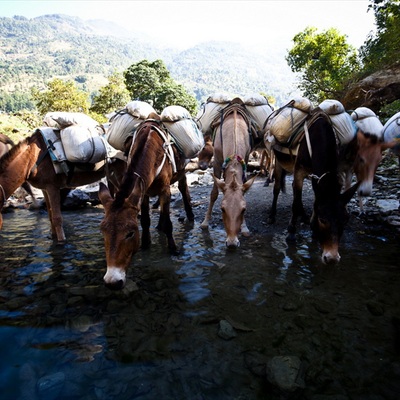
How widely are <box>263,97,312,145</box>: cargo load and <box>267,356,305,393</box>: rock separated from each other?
4171 mm

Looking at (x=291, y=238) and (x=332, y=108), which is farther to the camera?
(x=291, y=238)

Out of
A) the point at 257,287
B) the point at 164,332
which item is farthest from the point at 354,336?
the point at 164,332

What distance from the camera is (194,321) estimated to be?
332 centimetres

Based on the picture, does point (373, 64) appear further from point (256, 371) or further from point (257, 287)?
point (256, 371)

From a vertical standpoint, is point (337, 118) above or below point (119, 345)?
above

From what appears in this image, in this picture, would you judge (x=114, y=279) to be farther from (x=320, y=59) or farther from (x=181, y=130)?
(x=320, y=59)

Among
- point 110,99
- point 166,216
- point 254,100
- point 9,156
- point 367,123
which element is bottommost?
point 166,216

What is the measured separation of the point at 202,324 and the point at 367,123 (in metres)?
5.72

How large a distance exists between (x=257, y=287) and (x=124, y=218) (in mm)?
2159

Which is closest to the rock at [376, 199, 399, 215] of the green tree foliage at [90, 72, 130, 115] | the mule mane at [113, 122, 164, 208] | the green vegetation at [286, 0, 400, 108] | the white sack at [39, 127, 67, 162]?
the mule mane at [113, 122, 164, 208]

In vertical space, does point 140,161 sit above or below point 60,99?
below

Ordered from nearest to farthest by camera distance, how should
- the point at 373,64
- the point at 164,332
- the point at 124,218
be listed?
the point at 164,332, the point at 124,218, the point at 373,64

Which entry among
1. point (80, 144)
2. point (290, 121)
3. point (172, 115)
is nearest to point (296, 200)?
point (290, 121)

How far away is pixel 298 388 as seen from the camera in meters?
2.37
